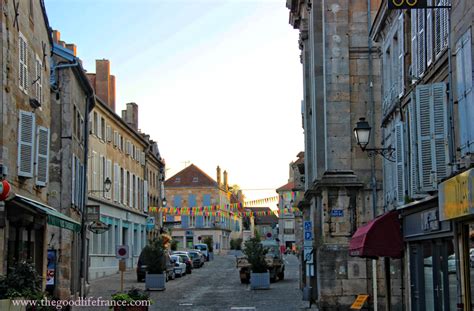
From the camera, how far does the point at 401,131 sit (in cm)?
1553

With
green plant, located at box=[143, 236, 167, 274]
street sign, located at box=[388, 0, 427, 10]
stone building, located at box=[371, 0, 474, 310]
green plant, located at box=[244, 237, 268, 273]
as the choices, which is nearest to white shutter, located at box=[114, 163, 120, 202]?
green plant, located at box=[143, 236, 167, 274]

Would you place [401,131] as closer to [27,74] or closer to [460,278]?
[460,278]

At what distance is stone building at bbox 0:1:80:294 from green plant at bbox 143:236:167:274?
1160cm

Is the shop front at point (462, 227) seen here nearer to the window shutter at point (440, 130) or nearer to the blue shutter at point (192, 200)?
the window shutter at point (440, 130)

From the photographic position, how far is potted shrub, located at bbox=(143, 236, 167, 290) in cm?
3212

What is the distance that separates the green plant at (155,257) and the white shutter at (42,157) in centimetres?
1298

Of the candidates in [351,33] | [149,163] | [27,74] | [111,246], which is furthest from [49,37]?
[149,163]

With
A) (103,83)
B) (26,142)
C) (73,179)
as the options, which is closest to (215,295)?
(73,179)

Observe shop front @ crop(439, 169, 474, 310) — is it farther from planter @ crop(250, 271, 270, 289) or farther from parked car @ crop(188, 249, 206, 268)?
parked car @ crop(188, 249, 206, 268)

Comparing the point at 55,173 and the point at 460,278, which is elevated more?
the point at 55,173

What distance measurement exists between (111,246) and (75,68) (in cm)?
2104

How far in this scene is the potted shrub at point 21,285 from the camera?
12.5 metres

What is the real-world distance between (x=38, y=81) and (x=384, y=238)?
32.8 ft

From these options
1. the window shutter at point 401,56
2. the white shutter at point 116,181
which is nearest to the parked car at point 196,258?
the white shutter at point 116,181
